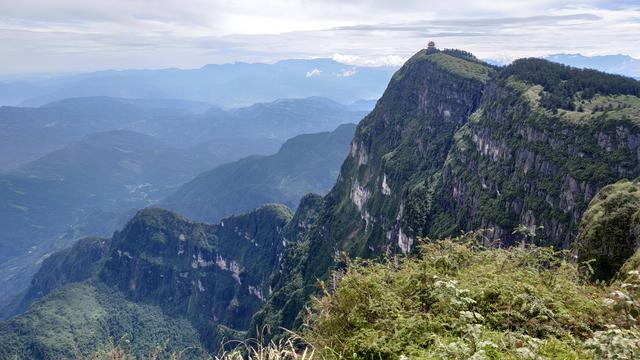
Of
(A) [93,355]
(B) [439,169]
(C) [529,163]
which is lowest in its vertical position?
(B) [439,169]

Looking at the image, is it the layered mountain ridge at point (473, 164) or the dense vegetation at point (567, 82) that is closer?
the layered mountain ridge at point (473, 164)

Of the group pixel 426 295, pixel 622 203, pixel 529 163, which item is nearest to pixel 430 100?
pixel 529 163

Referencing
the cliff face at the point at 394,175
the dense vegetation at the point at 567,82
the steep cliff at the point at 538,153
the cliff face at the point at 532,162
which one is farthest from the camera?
the cliff face at the point at 394,175

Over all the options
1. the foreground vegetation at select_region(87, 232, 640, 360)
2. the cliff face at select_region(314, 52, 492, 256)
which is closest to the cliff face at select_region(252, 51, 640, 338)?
the cliff face at select_region(314, 52, 492, 256)

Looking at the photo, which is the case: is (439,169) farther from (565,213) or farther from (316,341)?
(316,341)

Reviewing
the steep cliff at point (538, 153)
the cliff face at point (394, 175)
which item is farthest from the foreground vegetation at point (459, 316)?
the cliff face at point (394, 175)

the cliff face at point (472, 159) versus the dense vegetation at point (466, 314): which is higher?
the dense vegetation at point (466, 314)

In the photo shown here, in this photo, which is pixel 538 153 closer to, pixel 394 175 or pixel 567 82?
pixel 567 82

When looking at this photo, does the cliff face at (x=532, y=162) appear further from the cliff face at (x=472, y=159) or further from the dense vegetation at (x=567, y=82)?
the dense vegetation at (x=567, y=82)
